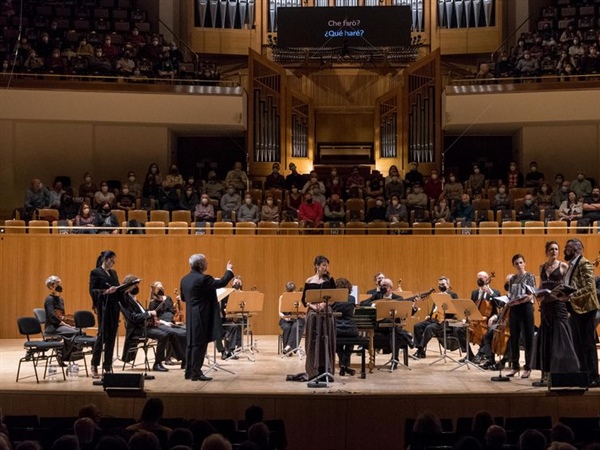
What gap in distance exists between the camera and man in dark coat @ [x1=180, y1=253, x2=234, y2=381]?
407 inches

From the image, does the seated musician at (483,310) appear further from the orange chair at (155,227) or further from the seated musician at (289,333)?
the orange chair at (155,227)

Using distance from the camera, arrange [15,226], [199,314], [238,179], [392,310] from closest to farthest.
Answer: [199,314], [392,310], [15,226], [238,179]

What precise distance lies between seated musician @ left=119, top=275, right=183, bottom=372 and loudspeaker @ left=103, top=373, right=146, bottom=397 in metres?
1.47

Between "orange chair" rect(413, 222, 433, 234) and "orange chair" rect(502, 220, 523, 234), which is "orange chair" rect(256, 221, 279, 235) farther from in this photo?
"orange chair" rect(502, 220, 523, 234)

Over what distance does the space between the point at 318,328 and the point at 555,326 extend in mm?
2502

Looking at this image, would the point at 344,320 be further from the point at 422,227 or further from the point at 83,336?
the point at 422,227

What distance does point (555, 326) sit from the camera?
31.4 ft

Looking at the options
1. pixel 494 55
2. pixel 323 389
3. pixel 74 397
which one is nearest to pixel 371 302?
pixel 323 389

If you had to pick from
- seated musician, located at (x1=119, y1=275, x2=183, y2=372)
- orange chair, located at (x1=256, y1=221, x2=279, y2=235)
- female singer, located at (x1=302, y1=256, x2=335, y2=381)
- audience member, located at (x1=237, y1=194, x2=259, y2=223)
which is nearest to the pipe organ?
audience member, located at (x1=237, y1=194, x2=259, y2=223)

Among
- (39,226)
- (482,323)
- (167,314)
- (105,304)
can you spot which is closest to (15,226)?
(39,226)

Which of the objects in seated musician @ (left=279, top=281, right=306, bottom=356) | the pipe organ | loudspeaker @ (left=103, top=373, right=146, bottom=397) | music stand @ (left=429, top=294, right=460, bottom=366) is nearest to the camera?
loudspeaker @ (left=103, top=373, right=146, bottom=397)

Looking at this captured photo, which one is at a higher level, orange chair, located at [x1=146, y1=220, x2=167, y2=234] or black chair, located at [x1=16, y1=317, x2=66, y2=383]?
orange chair, located at [x1=146, y1=220, x2=167, y2=234]

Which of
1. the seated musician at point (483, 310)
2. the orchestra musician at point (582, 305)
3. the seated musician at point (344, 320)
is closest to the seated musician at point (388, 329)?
the seated musician at point (483, 310)

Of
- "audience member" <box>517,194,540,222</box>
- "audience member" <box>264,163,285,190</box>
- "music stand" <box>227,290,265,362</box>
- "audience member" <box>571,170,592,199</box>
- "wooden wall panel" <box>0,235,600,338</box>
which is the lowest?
"music stand" <box>227,290,265,362</box>
